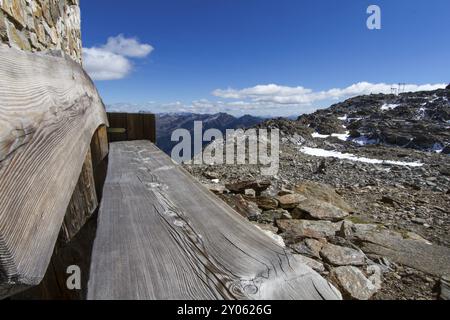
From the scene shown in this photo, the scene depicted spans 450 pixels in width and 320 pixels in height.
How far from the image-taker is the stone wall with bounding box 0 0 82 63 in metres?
2.11

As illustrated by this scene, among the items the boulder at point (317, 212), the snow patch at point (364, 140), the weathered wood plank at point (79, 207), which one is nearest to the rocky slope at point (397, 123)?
the snow patch at point (364, 140)

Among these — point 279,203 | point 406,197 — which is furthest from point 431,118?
point 279,203

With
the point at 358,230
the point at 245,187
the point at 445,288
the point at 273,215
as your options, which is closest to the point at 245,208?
the point at 273,215

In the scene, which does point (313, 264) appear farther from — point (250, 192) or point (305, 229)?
point (250, 192)

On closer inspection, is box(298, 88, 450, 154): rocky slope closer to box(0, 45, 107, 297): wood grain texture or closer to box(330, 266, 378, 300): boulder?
box(330, 266, 378, 300): boulder

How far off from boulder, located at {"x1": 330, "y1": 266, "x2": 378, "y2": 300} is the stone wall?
3.23 meters

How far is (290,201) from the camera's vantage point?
5.81 meters

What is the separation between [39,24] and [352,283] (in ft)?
13.2

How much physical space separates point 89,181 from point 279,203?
4855mm

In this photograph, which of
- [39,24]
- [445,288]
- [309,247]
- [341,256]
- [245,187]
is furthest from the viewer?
[245,187]

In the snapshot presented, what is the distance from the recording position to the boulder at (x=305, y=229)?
4.02 metres

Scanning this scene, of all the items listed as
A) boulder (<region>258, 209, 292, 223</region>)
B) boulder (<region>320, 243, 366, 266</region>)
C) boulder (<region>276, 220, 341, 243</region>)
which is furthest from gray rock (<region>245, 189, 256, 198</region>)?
boulder (<region>320, 243, 366, 266</region>)

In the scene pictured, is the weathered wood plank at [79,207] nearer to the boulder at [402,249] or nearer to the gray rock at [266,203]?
the boulder at [402,249]
